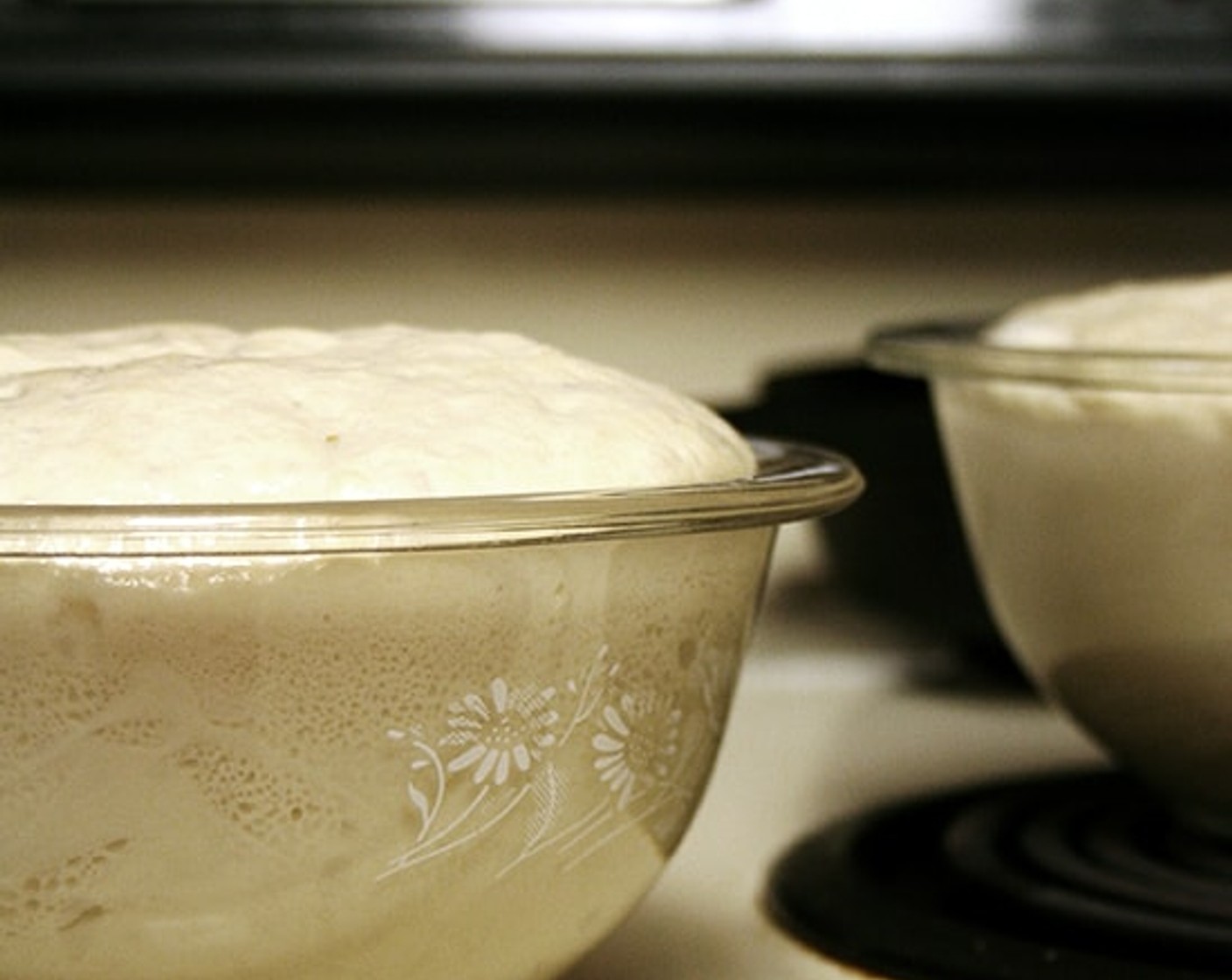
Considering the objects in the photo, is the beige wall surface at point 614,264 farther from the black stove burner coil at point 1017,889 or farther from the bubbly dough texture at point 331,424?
the bubbly dough texture at point 331,424

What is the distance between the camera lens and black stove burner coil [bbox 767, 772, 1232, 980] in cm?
53

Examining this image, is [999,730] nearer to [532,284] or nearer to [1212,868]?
[1212,868]

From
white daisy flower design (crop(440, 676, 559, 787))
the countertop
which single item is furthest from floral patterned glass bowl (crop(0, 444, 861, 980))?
the countertop

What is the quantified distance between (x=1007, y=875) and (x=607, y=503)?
274 mm

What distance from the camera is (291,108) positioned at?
39.1 inches

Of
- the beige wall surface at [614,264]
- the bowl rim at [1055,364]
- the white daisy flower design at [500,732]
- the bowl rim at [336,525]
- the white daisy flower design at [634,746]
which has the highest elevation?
the bowl rim at [336,525]

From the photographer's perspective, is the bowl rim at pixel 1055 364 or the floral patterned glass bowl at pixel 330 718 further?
the bowl rim at pixel 1055 364

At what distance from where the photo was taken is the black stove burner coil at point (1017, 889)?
0.53 m

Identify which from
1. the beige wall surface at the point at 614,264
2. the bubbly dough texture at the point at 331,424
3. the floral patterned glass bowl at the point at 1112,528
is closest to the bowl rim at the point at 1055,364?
the floral patterned glass bowl at the point at 1112,528

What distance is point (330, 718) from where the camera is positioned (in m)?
0.38

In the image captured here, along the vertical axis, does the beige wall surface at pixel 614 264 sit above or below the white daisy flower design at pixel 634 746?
below

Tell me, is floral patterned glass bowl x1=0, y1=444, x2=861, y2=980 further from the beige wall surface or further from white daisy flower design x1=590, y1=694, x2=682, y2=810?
the beige wall surface

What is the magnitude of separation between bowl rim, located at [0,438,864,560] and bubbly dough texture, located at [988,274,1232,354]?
0.23 metres

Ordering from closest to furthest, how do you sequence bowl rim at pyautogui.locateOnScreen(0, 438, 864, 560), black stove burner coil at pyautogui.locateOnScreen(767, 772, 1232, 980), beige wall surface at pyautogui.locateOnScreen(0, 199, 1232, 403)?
bowl rim at pyautogui.locateOnScreen(0, 438, 864, 560) < black stove burner coil at pyautogui.locateOnScreen(767, 772, 1232, 980) < beige wall surface at pyautogui.locateOnScreen(0, 199, 1232, 403)
